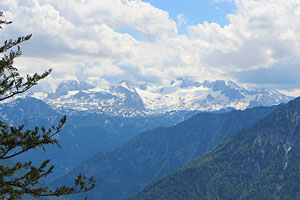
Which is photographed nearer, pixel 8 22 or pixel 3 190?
pixel 3 190

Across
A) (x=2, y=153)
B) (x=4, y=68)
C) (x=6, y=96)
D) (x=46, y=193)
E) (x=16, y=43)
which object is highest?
(x=16, y=43)

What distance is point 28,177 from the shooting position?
32938 mm

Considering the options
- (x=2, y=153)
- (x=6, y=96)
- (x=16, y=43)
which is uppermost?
(x=16, y=43)

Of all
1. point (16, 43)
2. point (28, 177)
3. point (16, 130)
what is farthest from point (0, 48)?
point (28, 177)

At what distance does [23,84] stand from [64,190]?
9.76 m

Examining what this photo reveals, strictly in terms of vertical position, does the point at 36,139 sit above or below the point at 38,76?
below

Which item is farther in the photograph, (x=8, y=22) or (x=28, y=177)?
(x=8, y=22)

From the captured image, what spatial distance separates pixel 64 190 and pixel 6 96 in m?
9.54

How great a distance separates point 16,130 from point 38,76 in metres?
5.08

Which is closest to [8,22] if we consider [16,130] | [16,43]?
[16,43]

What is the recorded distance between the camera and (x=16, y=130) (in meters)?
33.8

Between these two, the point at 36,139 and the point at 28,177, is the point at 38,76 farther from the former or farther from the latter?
the point at 28,177

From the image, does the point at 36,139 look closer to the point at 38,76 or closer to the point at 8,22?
the point at 38,76

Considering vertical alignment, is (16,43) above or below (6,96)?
above
